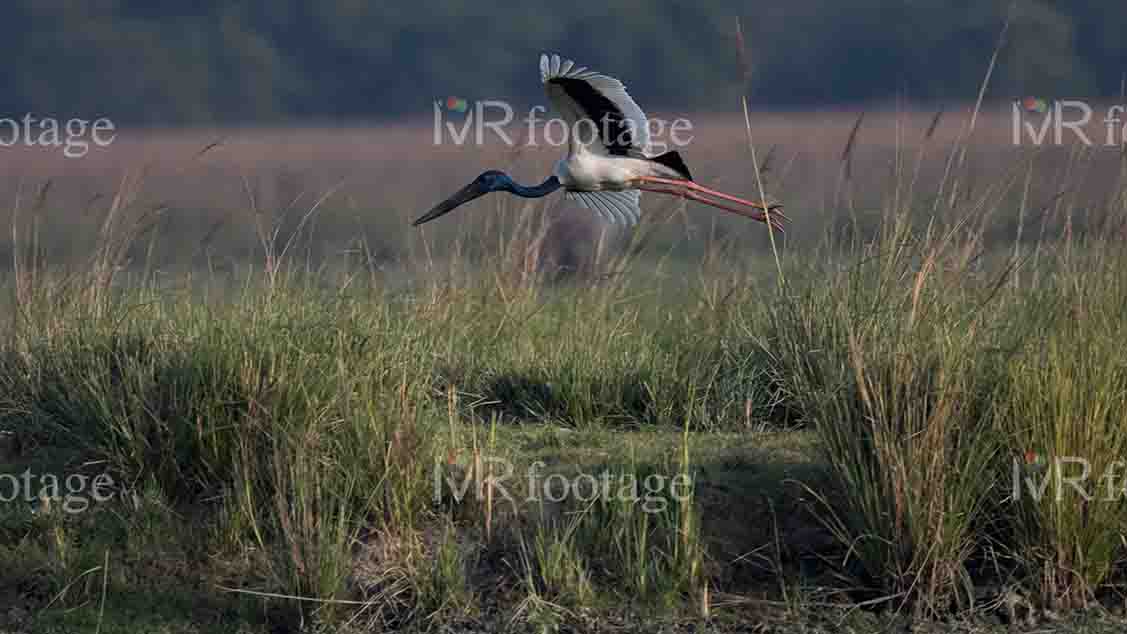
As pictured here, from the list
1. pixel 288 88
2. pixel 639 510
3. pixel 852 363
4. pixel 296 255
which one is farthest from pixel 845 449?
pixel 288 88

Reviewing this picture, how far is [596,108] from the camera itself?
7.76 meters

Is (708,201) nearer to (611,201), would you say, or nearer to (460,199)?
(611,201)

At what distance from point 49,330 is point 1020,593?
155 inches

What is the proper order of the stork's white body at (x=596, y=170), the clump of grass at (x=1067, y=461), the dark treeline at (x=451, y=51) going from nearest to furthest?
the clump of grass at (x=1067, y=461)
the stork's white body at (x=596, y=170)
the dark treeline at (x=451, y=51)

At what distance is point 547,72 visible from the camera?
24.4 feet

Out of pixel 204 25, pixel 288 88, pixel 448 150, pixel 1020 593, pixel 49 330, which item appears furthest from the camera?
pixel 204 25

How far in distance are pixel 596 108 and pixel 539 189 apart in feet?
1.62

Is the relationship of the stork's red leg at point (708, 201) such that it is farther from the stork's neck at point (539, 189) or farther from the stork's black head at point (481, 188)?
the stork's black head at point (481, 188)

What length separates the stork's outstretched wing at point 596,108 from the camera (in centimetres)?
745

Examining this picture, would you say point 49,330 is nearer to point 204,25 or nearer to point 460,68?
point 460,68

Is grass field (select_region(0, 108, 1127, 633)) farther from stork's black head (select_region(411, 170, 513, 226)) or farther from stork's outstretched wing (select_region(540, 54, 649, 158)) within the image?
stork's outstretched wing (select_region(540, 54, 649, 158))

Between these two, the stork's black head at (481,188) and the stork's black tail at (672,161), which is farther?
the stork's black head at (481,188)

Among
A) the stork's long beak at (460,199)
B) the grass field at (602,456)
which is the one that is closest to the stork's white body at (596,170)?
the stork's long beak at (460,199)

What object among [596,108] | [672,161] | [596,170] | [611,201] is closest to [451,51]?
[611,201]
